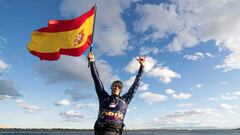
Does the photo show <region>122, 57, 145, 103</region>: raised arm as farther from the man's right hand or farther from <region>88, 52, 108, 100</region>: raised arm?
the man's right hand

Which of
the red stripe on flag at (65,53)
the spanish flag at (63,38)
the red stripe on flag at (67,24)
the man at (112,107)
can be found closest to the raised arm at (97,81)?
the man at (112,107)

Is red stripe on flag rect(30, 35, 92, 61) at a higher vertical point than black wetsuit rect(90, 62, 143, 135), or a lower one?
higher

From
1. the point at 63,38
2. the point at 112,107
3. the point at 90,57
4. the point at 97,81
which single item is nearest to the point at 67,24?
the point at 63,38

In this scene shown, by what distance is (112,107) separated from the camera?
10.6 metres

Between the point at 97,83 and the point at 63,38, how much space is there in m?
4.63

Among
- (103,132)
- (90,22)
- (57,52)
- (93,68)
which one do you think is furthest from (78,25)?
(103,132)

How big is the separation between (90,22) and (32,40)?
9.73 feet

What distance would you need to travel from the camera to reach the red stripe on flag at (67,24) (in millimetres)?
15414

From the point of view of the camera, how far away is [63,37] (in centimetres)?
1516

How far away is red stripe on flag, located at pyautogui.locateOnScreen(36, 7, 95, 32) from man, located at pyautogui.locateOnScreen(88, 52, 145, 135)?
4.63m

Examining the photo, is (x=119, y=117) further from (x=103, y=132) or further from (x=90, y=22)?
(x=90, y=22)

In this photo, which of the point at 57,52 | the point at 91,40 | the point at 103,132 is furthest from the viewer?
the point at 57,52

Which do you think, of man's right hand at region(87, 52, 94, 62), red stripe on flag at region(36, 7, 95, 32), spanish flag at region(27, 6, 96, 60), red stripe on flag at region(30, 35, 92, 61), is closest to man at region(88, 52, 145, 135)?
man's right hand at region(87, 52, 94, 62)

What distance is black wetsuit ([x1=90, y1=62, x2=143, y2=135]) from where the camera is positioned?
10.4m
